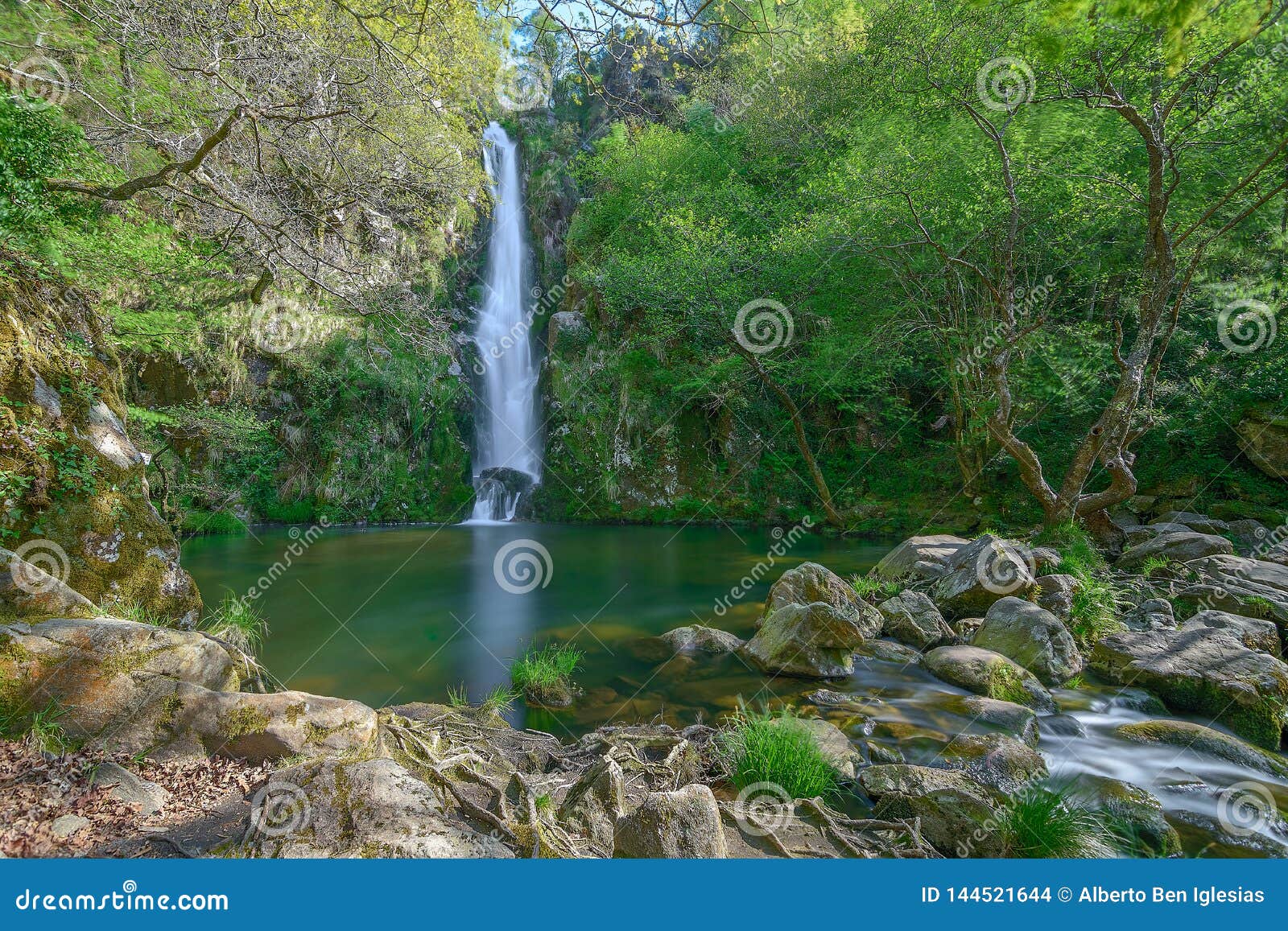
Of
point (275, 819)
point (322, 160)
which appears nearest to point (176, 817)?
point (275, 819)

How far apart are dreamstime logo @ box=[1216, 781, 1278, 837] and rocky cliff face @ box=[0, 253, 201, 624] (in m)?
8.22

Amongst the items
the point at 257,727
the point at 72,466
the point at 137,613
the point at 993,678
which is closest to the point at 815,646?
the point at 993,678

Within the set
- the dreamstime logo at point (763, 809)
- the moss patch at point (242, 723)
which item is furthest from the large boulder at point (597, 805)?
the moss patch at point (242, 723)

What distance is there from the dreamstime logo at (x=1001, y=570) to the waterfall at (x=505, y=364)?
15865 mm

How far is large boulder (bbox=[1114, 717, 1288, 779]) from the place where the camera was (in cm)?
423

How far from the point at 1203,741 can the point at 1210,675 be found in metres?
0.98

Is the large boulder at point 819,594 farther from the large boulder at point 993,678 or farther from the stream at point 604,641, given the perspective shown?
the large boulder at point 993,678

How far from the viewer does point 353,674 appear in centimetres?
632

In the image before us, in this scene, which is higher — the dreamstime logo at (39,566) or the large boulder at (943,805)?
the dreamstime logo at (39,566)

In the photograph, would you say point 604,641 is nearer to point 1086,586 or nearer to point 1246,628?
point 1086,586

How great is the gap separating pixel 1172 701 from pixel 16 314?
35.2ft

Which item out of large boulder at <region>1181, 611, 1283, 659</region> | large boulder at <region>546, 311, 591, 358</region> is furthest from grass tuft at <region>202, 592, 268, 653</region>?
large boulder at <region>546, 311, 591, 358</region>

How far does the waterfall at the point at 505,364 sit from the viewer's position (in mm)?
21203

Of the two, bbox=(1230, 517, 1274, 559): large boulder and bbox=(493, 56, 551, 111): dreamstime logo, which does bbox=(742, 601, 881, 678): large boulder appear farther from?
bbox=(1230, 517, 1274, 559): large boulder
